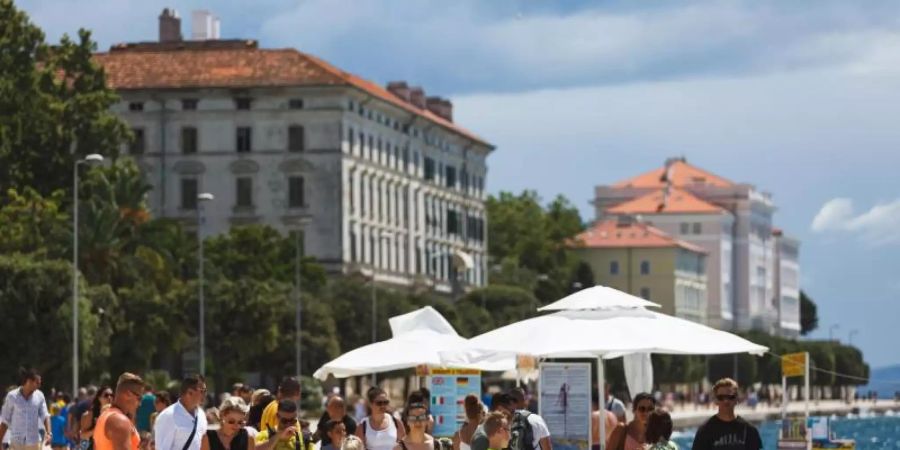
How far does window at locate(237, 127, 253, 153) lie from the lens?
392ft

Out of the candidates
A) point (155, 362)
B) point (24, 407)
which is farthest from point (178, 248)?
point (24, 407)

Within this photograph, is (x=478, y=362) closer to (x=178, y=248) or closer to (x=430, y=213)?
(x=178, y=248)

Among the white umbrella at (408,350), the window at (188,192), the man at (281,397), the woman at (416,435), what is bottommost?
the woman at (416,435)

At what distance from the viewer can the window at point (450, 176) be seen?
140 metres

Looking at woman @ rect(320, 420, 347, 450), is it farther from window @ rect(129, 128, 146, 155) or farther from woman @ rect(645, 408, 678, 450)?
window @ rect(129, 128, 146, 155)

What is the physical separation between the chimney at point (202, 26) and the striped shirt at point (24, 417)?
101 m

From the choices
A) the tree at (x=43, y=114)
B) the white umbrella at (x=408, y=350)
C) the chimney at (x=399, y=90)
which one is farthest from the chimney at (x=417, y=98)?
the white umbrella at (x=408, y=350)

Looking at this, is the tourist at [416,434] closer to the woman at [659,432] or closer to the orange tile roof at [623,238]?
the woman at [659,432]

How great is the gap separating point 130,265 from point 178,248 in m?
17.1

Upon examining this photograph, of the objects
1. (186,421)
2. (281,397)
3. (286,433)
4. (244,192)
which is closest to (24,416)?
(281,397)

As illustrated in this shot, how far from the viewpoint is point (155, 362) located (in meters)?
97.3

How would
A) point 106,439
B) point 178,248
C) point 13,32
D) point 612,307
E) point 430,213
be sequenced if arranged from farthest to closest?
point 430,213, point 178,248, point 13,32, point 612,307, point 106,439

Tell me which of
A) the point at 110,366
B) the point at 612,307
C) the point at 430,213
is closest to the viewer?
the point at 612,307

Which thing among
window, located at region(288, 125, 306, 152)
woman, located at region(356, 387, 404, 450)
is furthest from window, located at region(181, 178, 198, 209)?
woman, located at region(356, 387, 404, 450)
